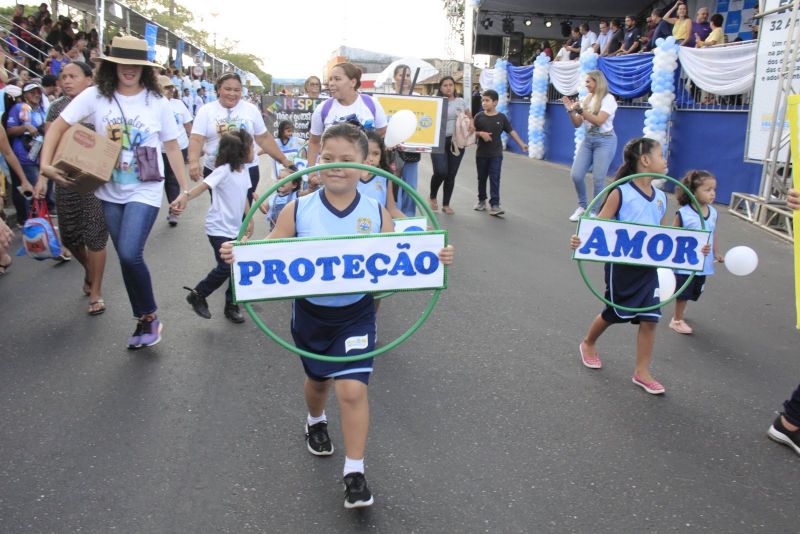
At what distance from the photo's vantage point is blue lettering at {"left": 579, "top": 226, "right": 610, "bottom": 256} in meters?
4.23

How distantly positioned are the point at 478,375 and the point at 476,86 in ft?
96.1

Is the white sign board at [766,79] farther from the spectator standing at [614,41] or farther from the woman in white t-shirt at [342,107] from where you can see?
the spectator standing at [614,41]

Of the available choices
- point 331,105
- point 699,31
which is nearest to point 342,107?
point 331,105

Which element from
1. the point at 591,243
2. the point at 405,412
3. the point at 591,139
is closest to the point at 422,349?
the point at 405,412

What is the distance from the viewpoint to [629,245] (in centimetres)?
425

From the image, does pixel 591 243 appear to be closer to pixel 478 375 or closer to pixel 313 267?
pixel 478 375

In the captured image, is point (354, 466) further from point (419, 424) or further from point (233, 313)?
point (233, 313)

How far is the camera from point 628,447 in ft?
11.9

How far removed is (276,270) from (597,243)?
214 cm

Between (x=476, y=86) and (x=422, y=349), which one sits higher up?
(x=476, y=86)

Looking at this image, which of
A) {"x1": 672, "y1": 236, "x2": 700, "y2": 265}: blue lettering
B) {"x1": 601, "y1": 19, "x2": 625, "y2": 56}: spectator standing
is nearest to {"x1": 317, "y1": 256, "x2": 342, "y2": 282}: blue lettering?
{"x1": 672, "y1": 236, "x2": 700, "y2": 265}: blue lettering

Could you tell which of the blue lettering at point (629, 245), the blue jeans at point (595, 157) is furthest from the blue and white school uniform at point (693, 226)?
the blue jeans at point (595, 157)

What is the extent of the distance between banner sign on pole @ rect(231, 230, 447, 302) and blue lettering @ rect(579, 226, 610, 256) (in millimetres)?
1582

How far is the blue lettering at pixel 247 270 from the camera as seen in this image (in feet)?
9.91
